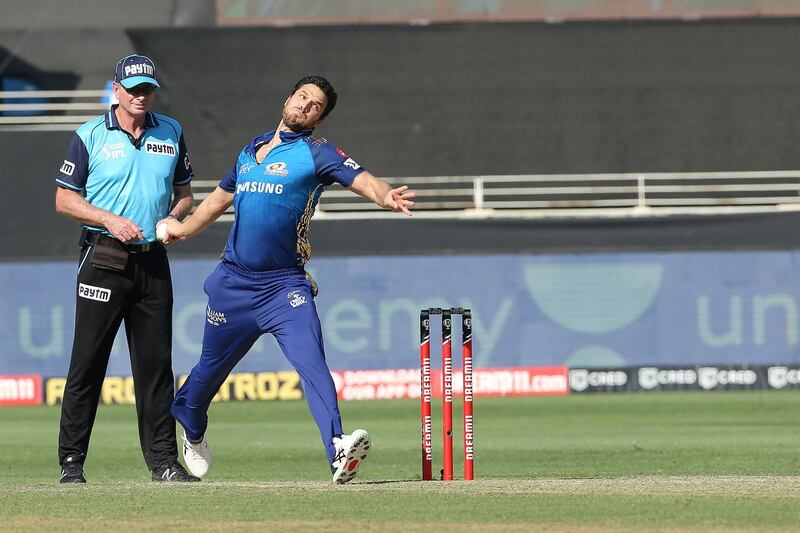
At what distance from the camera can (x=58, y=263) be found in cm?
2230

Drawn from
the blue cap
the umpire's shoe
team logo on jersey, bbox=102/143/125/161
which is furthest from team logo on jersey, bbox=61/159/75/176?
the umpire's shoe

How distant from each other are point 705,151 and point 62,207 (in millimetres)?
19159

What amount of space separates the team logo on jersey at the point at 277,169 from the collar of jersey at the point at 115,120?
1.01 meters

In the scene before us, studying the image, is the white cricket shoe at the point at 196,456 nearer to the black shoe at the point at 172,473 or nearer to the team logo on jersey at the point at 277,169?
the black shoe at the point at 172,473

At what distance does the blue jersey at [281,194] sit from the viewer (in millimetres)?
7742

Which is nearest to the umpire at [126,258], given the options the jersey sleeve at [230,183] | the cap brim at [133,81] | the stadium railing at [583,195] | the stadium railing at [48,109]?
the cap brim at [133,81]

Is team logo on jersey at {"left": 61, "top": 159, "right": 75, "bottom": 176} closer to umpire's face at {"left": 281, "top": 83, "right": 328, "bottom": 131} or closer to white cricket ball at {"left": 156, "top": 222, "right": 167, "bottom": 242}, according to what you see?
white cricket ball at {"left": 156, "top": 222, "right": 167, "bottom": 242}

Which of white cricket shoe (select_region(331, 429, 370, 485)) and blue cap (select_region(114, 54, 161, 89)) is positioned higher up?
blue cap (select_region(114, 54, 161, 89))

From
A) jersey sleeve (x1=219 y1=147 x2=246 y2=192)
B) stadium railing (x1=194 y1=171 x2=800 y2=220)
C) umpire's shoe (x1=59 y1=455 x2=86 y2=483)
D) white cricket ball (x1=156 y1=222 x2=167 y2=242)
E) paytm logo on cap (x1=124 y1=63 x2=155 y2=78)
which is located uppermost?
stadium railing (x1=194 y1=171 x2=800 y2=220)

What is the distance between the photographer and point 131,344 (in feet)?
27.8

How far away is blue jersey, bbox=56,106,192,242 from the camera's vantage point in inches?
326

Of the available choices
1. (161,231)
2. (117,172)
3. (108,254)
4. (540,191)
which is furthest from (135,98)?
(540,191)

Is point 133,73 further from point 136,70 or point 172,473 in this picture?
point 172,473

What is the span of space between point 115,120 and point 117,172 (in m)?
0.29
